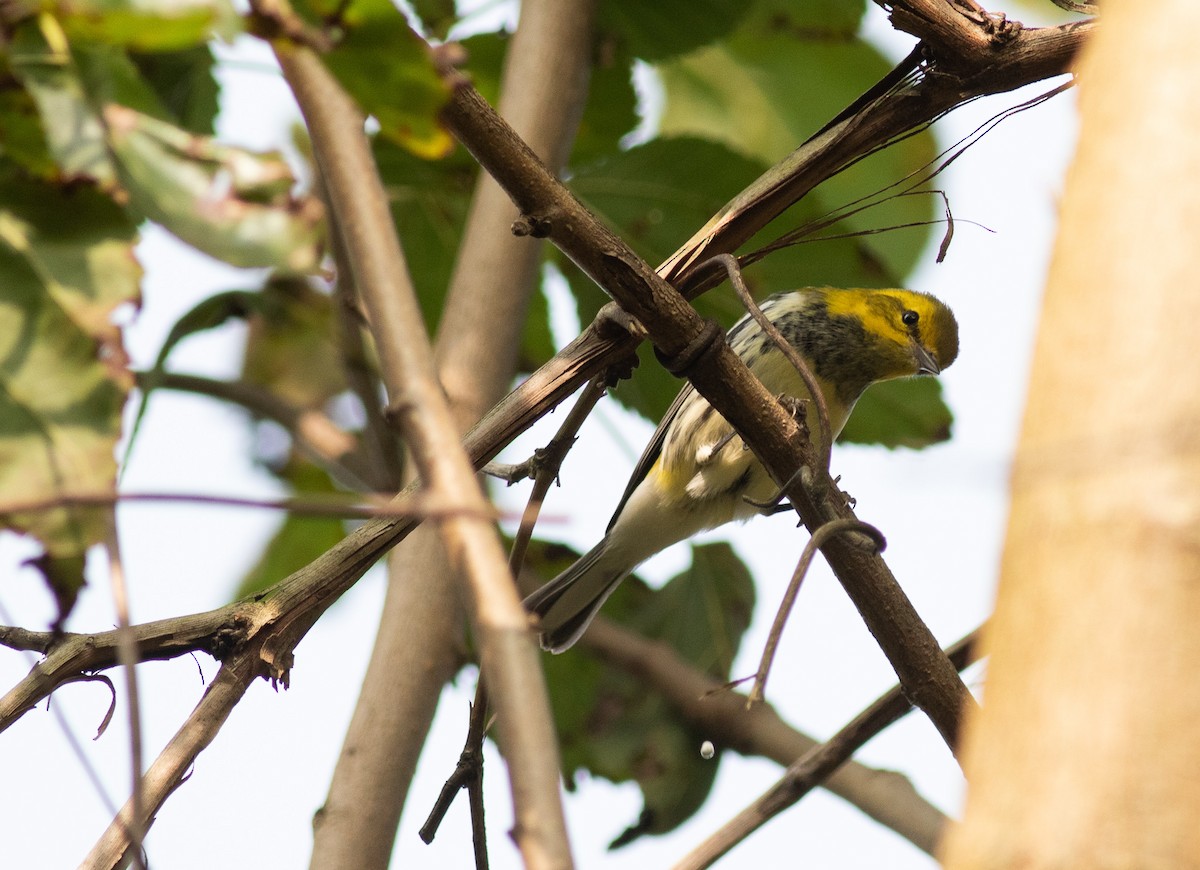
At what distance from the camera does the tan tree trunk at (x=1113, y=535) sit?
708 millimetres

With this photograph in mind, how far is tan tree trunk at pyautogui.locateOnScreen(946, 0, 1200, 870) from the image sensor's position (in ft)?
2.32

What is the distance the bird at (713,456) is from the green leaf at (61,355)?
5.39 ft

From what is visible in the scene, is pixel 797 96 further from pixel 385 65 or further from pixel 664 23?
pixel 385 65

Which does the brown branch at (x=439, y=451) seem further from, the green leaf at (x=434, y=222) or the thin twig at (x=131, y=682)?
the green leaf at (x=434, y=222)

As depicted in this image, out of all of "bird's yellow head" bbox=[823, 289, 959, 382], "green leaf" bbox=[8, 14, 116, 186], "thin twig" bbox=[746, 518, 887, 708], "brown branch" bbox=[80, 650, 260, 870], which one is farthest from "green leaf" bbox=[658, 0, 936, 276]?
"brown branch" bbox=[80, 650, 260, 870]

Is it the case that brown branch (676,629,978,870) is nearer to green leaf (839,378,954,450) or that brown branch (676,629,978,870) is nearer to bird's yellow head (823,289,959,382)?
green leaf (839,378,954,450)

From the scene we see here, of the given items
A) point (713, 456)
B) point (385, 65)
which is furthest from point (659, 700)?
point (385, 65)

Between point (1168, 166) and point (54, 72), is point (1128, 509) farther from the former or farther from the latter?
point (54, 72)

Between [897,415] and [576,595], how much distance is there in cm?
101

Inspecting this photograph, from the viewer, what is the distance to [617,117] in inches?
139

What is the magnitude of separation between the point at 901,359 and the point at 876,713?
2258mm

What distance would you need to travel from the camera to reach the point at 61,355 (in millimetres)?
1859

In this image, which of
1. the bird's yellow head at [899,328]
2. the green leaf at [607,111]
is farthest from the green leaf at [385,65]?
the bird's yellow head at [899,328]

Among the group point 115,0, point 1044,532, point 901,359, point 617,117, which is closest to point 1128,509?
point 1044,532
